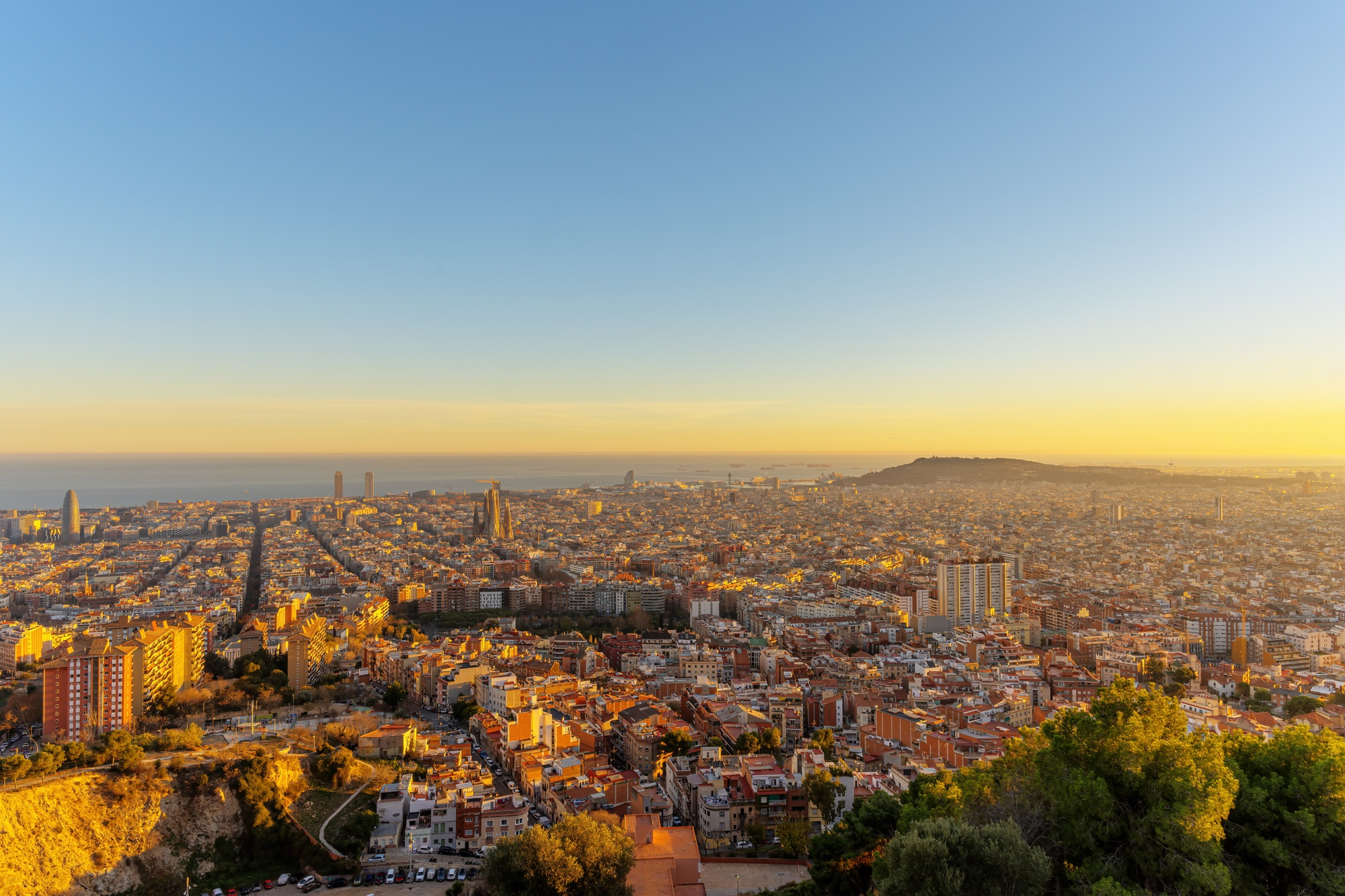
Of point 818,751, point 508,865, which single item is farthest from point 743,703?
point 508,865

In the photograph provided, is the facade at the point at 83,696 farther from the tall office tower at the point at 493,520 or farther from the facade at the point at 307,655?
the tall office tower at the point at 493,520

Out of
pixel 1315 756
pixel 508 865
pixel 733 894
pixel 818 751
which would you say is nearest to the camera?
pixel 1315 756

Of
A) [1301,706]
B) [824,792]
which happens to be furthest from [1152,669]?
[824,792]

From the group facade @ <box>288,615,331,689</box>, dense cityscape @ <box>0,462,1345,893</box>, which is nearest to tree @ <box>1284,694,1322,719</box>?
dense cityscape @ <box>0,462,1345,893</box>

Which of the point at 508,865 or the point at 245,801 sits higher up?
the point at 508,865

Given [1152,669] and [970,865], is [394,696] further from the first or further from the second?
[1152,669]

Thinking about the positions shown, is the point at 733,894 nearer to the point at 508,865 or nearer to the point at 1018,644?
the point at 508,865
